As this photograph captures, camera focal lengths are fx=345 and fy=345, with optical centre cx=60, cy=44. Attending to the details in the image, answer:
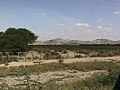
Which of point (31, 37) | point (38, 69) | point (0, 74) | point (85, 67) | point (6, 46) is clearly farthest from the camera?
point (31, 37)

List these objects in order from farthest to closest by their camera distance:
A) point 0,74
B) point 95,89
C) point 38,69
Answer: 1. point 38,69
2. point 0,74
3. point 95,89

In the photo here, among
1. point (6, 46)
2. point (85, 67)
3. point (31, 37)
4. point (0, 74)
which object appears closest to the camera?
point (0, 74)

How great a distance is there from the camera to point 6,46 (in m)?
74.1

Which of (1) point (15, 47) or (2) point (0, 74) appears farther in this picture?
(1) point (15, 47)

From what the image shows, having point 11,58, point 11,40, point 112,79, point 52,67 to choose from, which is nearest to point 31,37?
point 11,40

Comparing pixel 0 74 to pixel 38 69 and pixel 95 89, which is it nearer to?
pixel 38 69

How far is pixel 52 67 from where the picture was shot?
4400 centimetres

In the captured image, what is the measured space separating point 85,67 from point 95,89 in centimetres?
3247

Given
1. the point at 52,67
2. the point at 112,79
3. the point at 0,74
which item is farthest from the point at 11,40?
the point at 112,79

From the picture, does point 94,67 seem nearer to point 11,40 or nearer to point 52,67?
point 52,67

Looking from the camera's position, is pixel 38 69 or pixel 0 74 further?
pixel 38 69

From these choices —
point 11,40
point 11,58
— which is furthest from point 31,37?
point 11,58

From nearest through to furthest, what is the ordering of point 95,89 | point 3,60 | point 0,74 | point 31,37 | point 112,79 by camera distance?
point 95,89 → point 112,79 → point 0,74 → point 3,60 → point 31,37

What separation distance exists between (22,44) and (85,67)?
116 ft
